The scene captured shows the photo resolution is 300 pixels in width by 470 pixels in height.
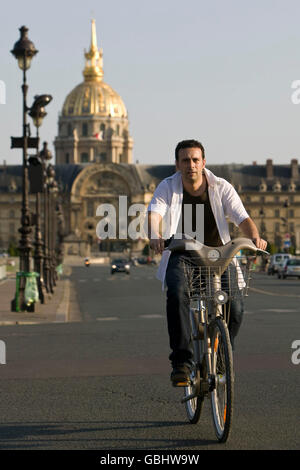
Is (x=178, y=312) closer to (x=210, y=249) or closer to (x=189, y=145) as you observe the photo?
(x=210, y=249)

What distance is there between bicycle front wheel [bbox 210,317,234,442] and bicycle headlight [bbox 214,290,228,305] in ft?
0.48

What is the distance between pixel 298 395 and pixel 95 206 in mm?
174866

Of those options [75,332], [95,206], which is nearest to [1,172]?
[95,206]

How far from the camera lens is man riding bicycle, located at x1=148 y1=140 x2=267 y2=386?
7.21 meters

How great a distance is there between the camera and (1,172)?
18825cm

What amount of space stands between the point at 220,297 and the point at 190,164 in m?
1.05

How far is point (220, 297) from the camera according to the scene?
702 centimetres

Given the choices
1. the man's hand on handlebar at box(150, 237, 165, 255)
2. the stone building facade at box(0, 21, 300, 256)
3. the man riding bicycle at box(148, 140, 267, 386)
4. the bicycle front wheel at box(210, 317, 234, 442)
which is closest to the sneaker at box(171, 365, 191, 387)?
the man riding bicycle at box(148, 140, 267, 386)

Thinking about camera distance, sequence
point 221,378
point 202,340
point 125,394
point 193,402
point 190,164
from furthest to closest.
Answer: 1. point 125,394
2. point 193,402
3. point 190,164
4. point 202,340
5. point 221,378

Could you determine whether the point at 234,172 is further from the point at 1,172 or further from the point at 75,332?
the point at 75,332

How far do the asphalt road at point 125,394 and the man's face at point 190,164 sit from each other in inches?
71.1

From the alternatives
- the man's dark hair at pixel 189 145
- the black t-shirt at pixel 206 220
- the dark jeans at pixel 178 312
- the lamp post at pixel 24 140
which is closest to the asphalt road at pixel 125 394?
the dark jeans at pixel 178 312

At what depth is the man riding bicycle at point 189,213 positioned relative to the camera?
23.7 ft

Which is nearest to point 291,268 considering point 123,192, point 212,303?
point 212,303
